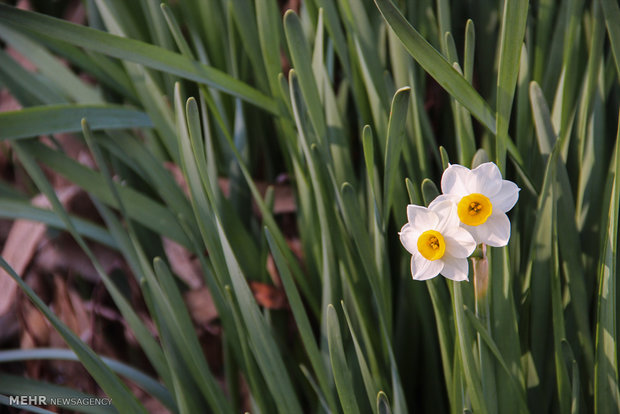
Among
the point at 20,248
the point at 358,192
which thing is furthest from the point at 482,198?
the point at 20,248

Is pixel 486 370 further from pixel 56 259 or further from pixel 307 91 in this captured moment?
pixel 56 259

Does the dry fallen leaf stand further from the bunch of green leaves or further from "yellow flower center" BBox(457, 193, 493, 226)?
"yellow flower center" BBox(457, 193, 493, 226)

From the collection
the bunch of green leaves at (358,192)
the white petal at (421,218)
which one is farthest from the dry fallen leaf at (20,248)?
the white petal at (421,218)

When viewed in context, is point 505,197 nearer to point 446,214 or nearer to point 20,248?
point 446,214

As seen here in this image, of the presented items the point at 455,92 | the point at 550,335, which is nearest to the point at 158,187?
the point at 455,92

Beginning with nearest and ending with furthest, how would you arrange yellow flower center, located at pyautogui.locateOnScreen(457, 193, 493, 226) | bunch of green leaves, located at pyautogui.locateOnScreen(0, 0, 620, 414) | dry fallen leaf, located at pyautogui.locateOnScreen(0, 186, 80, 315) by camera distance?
yellow flower center, located at pyautogui.locateOnScreen(457, 193, 493, 226)
bunch of green leaves, located at pyautogui.locateOnScreen(0, 0, 620, 414)
dry fallen leaf, located at pyautogui.locateOnScreen(0, 186, 80, 315)

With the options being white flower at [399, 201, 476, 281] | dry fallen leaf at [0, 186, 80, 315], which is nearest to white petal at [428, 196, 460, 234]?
white flower at [399, 201, 476, 281]

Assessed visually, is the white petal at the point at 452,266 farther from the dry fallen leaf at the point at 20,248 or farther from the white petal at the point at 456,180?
the dry fallen leaf at the point at 20,248
